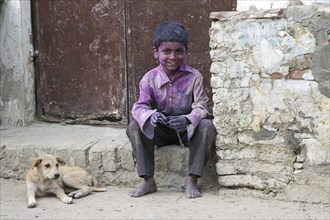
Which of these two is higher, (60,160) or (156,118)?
(156,118)

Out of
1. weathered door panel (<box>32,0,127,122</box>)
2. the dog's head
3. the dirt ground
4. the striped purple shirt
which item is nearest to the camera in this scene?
the dirt ground

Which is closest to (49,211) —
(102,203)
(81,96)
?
(102,203)

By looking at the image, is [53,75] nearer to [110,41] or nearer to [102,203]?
[110,41]

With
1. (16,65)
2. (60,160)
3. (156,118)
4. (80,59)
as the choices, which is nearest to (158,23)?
(80,59)

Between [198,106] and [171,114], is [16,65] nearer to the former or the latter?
[171,114]

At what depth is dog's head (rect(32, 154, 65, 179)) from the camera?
4781 millimetres

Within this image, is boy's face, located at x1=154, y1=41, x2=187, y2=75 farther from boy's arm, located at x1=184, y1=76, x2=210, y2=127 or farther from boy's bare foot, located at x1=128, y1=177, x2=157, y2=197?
boy's bare foot, located at x1=128, y1=177, x2=157, y2=197

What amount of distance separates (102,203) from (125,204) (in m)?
0.18

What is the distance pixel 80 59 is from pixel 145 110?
1.50m

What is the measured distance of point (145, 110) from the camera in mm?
4809

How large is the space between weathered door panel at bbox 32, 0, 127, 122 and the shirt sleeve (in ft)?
3.37

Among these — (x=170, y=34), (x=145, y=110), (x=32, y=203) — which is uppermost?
(x=170, y=34)

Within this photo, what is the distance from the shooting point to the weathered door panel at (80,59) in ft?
19.4

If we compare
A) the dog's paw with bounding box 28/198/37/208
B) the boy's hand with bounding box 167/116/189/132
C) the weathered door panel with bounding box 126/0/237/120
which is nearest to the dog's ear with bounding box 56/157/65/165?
the dog's paw with bounding box 28/198/37/208
